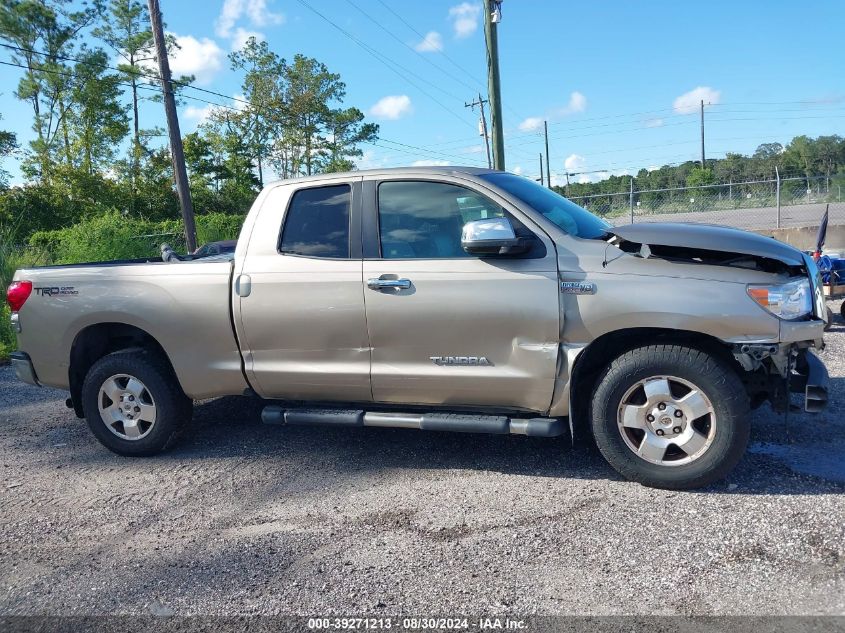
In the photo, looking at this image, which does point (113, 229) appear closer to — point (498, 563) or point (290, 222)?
point (290, 222)

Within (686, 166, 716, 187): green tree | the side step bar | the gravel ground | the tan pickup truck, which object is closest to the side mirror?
the tan pickup truck

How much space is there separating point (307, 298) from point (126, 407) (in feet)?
5.58

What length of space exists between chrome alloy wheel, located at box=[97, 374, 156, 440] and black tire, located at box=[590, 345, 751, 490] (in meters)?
3.12

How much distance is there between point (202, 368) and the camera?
4.53m

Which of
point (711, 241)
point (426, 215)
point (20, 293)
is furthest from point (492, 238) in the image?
point (20, 293)

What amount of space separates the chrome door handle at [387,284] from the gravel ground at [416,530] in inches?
47.5

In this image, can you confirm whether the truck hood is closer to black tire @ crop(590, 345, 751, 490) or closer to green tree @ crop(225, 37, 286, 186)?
black tire @ crop(590, 345, 751, 490)

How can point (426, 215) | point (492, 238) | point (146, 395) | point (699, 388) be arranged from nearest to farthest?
point (699, 388) < point (492, 238) < point (426, 215) < point (146, 395)

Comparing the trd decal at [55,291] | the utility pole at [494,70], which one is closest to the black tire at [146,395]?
the trd decal at [55,291]

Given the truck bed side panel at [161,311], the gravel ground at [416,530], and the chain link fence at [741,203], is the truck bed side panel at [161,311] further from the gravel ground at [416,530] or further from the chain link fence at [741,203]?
the chain link fence at [741,203]

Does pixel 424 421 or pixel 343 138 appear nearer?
pixel 424 421

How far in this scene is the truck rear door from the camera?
4156mm

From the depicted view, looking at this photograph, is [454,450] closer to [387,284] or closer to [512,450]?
[512,450]

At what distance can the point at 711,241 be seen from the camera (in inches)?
140
